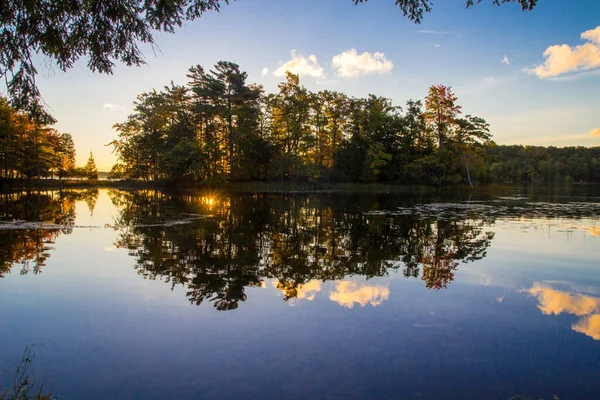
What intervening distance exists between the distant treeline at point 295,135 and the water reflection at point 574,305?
46721 millimetres

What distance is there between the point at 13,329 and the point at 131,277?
127 inches

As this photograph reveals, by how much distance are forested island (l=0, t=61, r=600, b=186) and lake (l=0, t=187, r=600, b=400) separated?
42189mm

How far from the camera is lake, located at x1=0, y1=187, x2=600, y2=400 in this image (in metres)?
4.74

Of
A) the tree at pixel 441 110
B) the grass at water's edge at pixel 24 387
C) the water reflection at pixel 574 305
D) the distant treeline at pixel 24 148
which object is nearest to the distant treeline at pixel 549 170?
the tree at pixel 441 110

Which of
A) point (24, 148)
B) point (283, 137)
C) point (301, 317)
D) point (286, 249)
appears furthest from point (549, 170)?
point (301, 317)

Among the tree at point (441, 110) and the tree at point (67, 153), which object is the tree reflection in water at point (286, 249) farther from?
the tree at point (67, 153)

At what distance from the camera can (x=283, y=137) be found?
58812 millimetres

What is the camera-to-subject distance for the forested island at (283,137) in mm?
53688

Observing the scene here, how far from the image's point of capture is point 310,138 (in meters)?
55.7

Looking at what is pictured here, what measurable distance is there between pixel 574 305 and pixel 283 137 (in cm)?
5323

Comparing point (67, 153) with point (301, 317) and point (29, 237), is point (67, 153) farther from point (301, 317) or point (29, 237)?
point (301, 317)

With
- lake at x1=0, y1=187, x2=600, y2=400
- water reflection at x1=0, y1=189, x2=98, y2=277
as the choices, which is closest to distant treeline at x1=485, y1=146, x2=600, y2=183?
lake at x1=0, y1=187, x2=600, y2=400

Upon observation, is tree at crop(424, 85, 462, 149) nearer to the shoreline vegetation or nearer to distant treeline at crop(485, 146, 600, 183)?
the shoreline vegetation

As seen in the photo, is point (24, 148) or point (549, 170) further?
point (549, 170)
